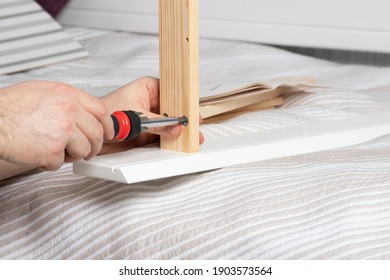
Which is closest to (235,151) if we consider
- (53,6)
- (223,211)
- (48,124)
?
(223,211)

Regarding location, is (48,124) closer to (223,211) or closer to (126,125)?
(126,125)

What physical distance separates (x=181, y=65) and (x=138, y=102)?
0.10m

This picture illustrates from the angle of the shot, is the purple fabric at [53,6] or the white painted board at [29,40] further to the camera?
the purple fabric at [53,6]

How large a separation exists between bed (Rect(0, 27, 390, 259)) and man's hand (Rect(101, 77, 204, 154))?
0.22 feet

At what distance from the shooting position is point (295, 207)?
852mm

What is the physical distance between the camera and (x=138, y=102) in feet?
3.28

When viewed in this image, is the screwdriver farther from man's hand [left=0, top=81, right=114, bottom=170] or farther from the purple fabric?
the purple fabric

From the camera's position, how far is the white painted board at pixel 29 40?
1758mm

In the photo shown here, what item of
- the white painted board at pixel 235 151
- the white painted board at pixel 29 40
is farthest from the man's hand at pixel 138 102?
the white painted board at pixel 29 40

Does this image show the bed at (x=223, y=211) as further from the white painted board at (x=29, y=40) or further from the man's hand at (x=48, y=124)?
the white painted board at (x=29, y=40)

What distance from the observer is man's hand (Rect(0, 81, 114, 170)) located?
0.83m

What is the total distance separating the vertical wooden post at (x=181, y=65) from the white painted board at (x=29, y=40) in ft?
2.78

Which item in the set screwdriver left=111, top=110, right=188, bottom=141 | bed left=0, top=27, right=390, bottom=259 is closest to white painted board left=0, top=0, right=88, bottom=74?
bed left=0, top=27, right=390, bottom=259
